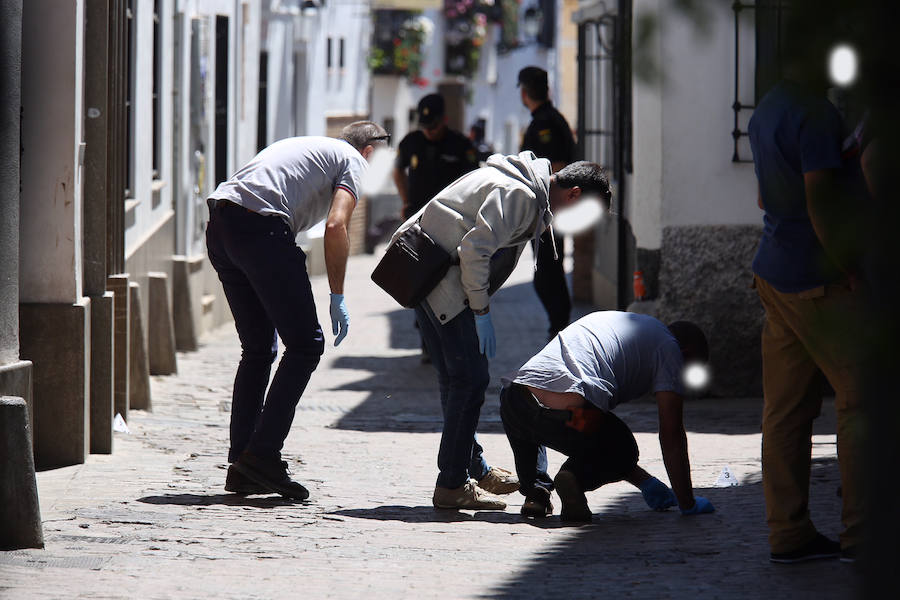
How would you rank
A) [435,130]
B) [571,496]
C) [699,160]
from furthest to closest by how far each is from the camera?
[435,130] → [699,160] → [571,496]

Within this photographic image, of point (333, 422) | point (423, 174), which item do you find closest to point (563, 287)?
point (423, 174)

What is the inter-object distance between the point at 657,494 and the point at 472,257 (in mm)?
1157

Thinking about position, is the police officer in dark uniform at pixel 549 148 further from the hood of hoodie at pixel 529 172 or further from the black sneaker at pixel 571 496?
the black sneaker at pixel 571 496

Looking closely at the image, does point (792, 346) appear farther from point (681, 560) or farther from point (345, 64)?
point (345, 64)

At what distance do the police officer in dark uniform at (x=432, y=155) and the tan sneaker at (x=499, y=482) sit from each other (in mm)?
4659

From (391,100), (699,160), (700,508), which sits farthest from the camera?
(391,100)

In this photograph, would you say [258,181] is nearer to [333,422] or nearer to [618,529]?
[618,529]

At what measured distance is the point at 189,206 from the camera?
12297mm

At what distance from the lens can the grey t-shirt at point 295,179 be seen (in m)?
5.67

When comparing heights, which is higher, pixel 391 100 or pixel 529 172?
pixel 391 100

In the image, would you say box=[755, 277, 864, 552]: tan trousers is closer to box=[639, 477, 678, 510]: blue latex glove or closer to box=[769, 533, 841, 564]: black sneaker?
box=[769, 533, 841, 564]: black sneaker

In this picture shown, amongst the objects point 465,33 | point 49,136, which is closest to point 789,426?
point 49,136

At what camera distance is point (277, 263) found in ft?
18.4

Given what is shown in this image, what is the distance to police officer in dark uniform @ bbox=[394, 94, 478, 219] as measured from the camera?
10453 mm
